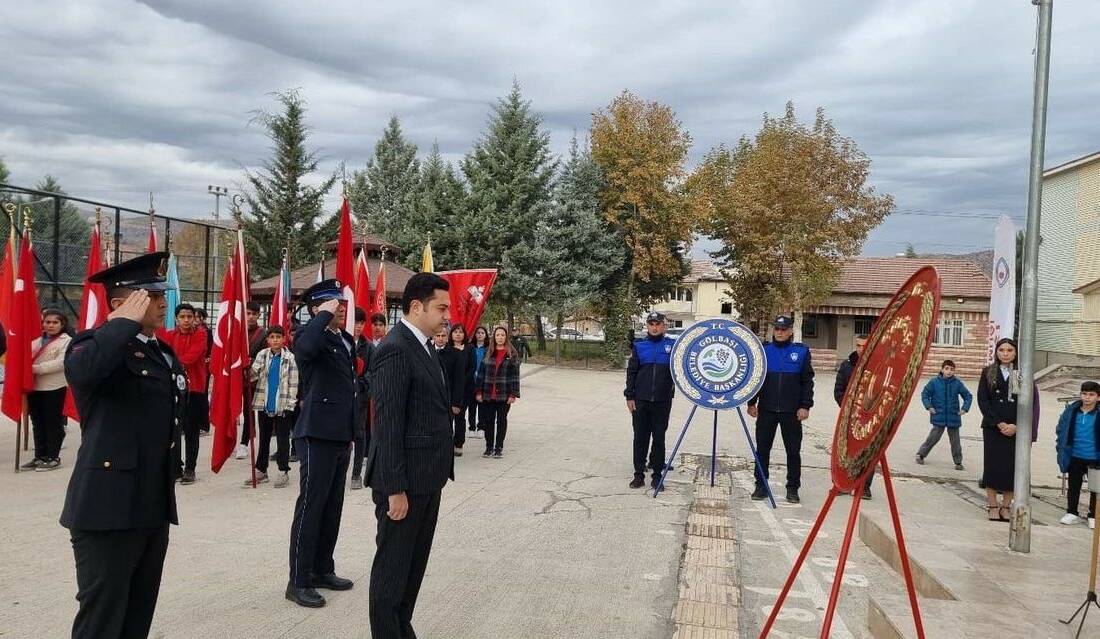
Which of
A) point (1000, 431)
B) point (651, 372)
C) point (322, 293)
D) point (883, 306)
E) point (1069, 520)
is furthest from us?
point (883, 306)

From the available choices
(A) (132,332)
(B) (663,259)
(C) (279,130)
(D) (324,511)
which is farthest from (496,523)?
(C) (279,130)

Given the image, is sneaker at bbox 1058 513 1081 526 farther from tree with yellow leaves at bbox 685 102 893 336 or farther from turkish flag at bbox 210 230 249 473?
tree with yellow leaves at bbox 685 102 893 336

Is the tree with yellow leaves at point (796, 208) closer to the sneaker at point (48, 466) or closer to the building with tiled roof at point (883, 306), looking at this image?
the building with tiled roof at point (883, 306)

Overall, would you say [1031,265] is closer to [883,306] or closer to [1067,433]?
[1067,433]

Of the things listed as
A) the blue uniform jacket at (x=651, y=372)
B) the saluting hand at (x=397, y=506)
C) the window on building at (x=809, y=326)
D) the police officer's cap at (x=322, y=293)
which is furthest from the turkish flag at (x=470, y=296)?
the window on building at (x=809, y=326)

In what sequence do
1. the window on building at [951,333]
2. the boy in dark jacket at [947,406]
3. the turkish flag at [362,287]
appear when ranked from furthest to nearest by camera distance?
the window on building at [951,333] → the boy in dark jacket at [947,406] → the turkish flag at [362,287]

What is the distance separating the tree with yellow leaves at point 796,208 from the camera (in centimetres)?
3553

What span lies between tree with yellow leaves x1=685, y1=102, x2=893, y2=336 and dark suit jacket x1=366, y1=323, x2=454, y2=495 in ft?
104

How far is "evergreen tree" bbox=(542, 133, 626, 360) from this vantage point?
31.8m

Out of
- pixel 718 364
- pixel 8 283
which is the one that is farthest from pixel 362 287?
pixel 718 364

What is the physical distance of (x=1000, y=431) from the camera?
823 centimetres

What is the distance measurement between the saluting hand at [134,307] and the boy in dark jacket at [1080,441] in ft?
29.2

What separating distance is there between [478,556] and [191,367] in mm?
4971

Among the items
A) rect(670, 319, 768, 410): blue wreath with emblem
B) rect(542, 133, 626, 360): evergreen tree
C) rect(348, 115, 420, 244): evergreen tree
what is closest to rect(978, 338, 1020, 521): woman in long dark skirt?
rect(670, 319, 768, 410): blue wreath with emblem
